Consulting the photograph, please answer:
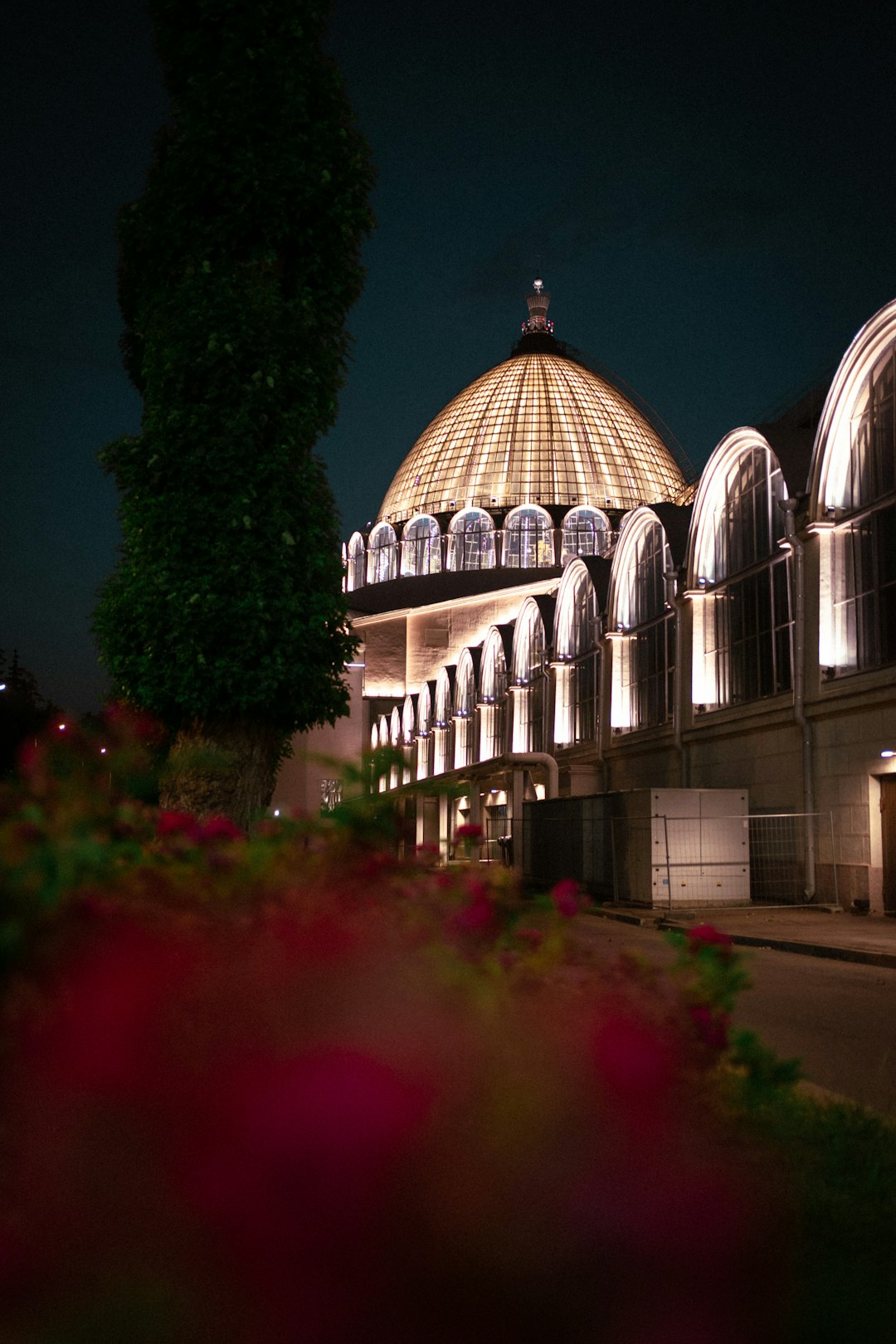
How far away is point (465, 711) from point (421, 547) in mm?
25764

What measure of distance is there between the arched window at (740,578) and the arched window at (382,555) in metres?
54.4

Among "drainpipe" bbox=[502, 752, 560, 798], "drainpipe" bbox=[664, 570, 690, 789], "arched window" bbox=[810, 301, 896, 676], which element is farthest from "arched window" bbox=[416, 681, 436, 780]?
"arched window" bbox=[810, 301, 896, 676]

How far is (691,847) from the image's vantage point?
24.8 metres

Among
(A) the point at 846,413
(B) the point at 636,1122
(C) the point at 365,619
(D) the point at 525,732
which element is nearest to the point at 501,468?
(C) the point at 365,619

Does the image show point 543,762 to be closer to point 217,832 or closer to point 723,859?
point 723,859

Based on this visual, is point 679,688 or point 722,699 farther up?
point 679,688

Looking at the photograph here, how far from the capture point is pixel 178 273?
16859 mm

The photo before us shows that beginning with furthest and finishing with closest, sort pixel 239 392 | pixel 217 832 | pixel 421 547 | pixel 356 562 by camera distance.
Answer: pixel 356 562
pixel 421 547
pixel 239 392
pixel 217 832

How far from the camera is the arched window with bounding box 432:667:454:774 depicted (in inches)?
2494

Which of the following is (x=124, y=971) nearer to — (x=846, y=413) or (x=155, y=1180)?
(x=155, y=1180)

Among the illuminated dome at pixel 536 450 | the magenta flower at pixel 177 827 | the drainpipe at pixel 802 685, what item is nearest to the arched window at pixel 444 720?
the illuminated dome at pixel 536 450

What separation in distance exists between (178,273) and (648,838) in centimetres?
1344

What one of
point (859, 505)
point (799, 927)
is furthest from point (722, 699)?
point (799, 927)

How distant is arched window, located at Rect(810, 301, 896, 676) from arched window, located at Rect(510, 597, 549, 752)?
2403cm
